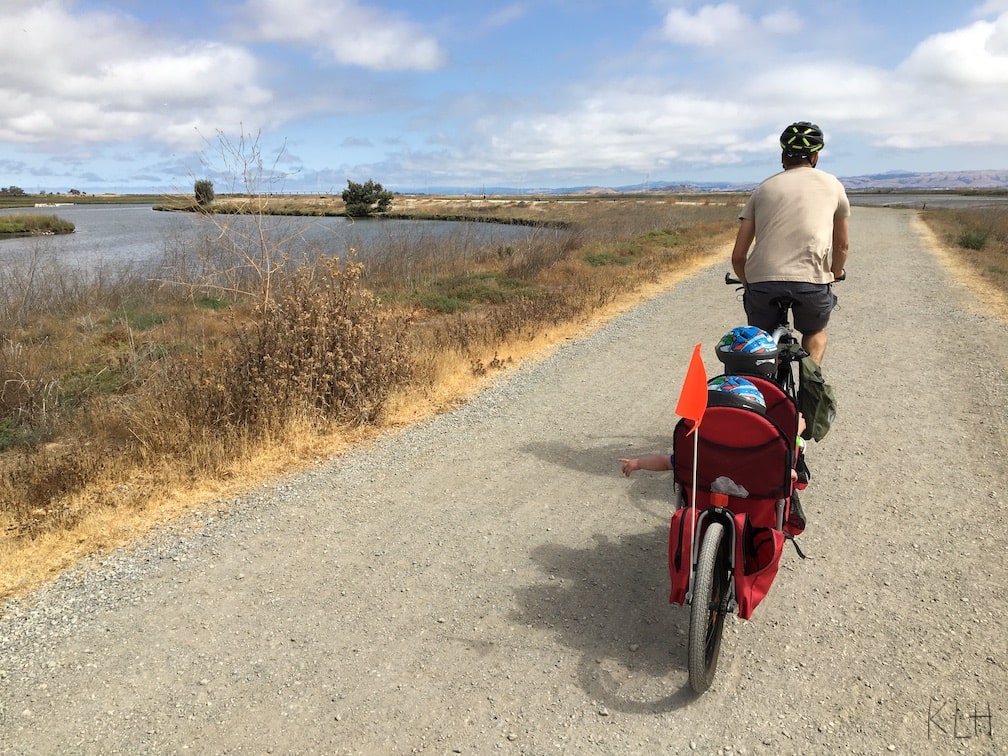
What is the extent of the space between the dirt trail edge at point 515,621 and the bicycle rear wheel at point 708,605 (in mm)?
154

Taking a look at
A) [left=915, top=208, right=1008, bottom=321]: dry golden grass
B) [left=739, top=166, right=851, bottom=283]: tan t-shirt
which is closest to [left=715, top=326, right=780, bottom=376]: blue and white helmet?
[left=739, top=166, right=851, bottom=283]: tan t-shirt

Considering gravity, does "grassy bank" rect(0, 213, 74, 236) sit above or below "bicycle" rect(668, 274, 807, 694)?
above

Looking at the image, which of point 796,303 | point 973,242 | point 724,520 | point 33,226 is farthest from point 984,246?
point 33,226

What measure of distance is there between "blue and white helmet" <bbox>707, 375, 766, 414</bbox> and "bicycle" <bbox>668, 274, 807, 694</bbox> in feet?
0.21

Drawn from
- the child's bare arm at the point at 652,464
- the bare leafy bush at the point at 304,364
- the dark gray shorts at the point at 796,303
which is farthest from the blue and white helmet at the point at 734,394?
the bare leafy bush at the point at 304,364

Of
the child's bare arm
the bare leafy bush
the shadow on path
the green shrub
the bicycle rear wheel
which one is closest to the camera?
the bicycle rear wheel

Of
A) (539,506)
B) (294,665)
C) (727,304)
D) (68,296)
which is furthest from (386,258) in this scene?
(294,665)

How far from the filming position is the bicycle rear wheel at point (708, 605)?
2.30 meters

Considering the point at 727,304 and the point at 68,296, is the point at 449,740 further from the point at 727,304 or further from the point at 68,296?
the point at 68,296

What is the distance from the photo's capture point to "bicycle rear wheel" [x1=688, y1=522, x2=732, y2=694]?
2.30m

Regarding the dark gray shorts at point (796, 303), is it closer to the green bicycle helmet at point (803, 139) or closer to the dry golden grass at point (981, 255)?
the green bicycle helmet at point (803, 139)

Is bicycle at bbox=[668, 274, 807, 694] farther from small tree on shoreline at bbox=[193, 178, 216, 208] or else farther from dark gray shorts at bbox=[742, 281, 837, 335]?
small tree on shoreline at bbox=[193, 178, 216, 208]

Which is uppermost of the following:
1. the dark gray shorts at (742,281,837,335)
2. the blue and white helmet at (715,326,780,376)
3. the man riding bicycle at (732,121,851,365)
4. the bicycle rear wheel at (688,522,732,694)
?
the man riding bicycle at (732,121,851,365)

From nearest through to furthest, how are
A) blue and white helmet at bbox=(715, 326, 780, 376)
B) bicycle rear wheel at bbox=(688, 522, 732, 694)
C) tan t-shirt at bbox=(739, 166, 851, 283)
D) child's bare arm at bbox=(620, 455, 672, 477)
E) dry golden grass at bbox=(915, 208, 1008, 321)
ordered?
bicycle rear wheel at bbox=(688, 522, 732, 694), child's bare arm at bbox=(620, 455, 672, 477), blue and white helmet at bbox=(715, 326, 780, 376), tan t-shirt at bbox=(739, 166, 851, 283), dry golden grass at bbox=(915, 208, 1008, 321)
